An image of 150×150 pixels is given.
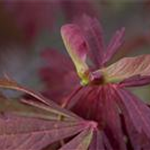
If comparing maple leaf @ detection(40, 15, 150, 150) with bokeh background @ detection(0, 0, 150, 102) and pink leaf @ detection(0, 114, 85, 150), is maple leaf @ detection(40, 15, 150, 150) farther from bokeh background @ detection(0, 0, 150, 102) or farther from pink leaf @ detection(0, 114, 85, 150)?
bokeh background @ detection(0, 0, 150, 102)

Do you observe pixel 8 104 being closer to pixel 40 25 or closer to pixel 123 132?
pixel 123 132

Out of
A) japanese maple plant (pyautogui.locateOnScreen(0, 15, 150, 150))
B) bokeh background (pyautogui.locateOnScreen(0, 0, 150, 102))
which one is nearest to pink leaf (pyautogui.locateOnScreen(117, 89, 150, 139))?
japanese maple plant (pyautogui.locateOnScreen(0, 15, 150, 150))

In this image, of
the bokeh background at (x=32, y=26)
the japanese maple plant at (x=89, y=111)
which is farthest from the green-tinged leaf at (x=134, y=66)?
the bokeh background at (x=32, y=26)

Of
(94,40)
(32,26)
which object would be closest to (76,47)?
(94,40)

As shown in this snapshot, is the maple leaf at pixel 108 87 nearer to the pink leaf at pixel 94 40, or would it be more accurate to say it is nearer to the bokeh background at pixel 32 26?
the pink leaf at pixel 94 40

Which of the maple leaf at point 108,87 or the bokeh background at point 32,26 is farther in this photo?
the bokeh background at point 32,26

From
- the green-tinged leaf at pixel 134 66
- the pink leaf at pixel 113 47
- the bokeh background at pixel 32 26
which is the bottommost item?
the green-tinged leaf at pixel 134 66
